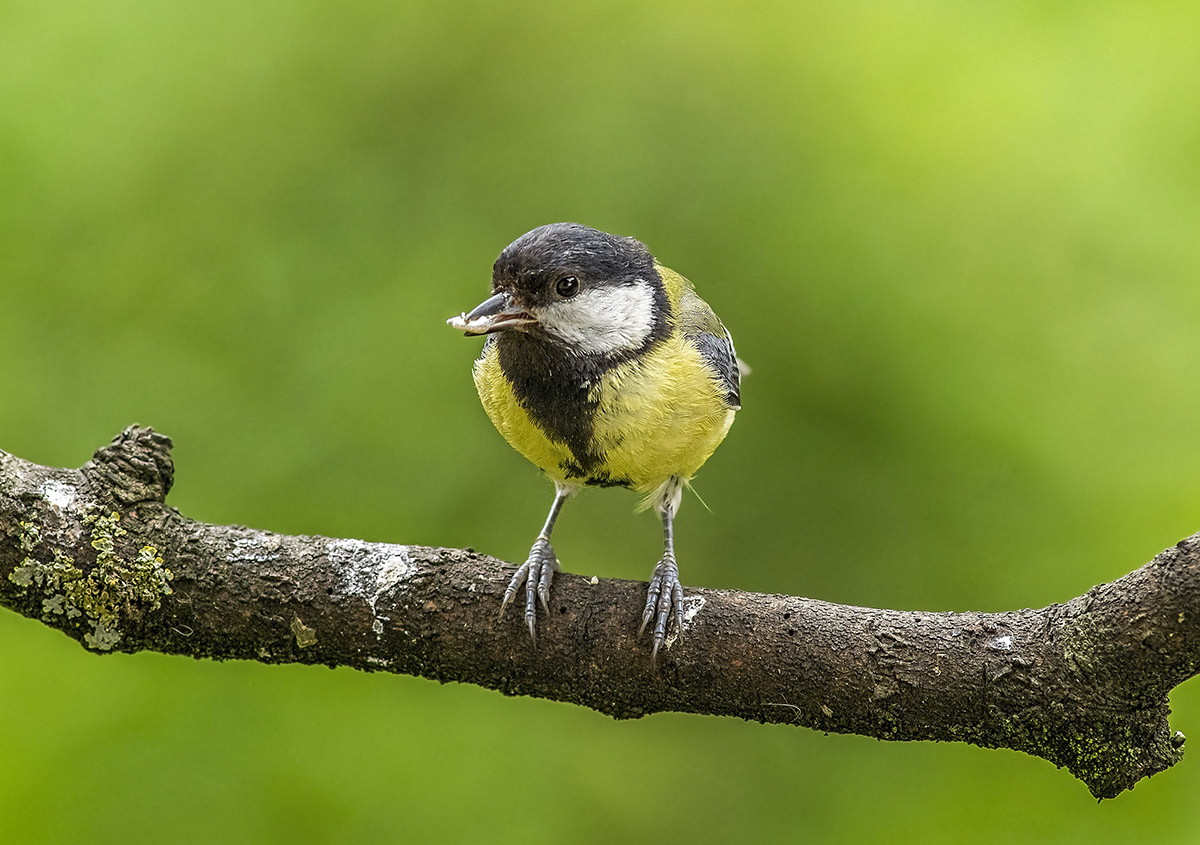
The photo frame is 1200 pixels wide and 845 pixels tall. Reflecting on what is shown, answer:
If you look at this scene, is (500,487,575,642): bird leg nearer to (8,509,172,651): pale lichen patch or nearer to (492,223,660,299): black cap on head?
(492,223,660,299): black cap on head

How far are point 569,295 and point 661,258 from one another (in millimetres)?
749

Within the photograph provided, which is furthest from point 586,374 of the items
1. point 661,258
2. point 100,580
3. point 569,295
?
point 100,580

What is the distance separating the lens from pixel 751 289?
2.99m

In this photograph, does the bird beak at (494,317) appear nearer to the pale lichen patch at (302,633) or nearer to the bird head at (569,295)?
the bird head at (569,295)

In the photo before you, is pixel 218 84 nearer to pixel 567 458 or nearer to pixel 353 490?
pixel 353 490

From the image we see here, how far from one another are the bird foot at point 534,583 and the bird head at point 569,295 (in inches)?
18.6

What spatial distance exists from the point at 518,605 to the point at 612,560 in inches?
34.7

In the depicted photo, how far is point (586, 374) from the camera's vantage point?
242 centimetres

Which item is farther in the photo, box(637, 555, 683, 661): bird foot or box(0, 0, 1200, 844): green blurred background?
box(0, 0, 1200, 844): green blurred background

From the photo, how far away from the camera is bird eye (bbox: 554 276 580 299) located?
2396 millimetres

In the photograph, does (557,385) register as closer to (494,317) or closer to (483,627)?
(494,317)

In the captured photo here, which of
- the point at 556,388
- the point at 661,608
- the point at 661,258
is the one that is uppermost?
the point at 661,258

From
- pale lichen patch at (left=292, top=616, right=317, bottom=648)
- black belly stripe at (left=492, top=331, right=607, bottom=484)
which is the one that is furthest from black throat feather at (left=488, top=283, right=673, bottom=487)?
pale lichen patch at (left=292, top=616, right=317, bottom=648)

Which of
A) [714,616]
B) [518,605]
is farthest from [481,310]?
[714,616]
